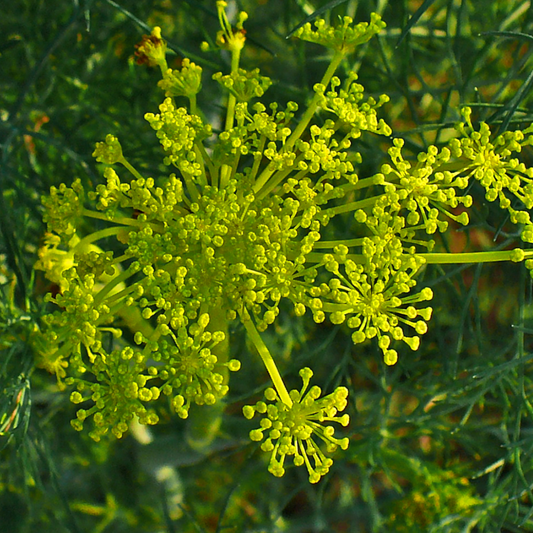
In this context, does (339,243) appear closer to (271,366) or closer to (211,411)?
(271,366)

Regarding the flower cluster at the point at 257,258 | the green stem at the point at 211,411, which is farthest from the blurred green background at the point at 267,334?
the flower cluster at the point at 257,258

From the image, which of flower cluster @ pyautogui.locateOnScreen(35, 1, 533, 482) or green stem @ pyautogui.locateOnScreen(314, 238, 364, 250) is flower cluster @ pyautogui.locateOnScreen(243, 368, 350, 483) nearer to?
flower cluster @ pyautogui.locateOnScreen(35, 1, 533, 482)

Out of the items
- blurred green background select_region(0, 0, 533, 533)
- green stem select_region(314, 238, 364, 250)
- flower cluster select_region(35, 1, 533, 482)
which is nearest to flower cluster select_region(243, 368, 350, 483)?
flower cluster select_region(35, 1, 533, 482)

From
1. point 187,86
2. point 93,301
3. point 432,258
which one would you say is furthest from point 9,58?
point 432,258

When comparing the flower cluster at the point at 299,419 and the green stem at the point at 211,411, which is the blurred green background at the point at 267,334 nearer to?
the green stem at the point at 211,411

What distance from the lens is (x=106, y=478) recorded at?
1.25 m

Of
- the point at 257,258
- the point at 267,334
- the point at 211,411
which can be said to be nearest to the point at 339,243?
the point at 257,258

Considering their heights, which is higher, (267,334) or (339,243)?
(339,243)

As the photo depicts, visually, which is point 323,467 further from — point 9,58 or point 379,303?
point 9,58

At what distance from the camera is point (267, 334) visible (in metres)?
1.16

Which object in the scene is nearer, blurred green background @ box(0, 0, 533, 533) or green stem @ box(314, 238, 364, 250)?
green stem @ box(314, 238, 364, 250)

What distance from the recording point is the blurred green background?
0.82 meters

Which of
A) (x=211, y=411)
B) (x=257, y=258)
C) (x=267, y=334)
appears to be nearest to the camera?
(x=257, y=258)

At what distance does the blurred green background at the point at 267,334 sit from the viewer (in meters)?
0.82
